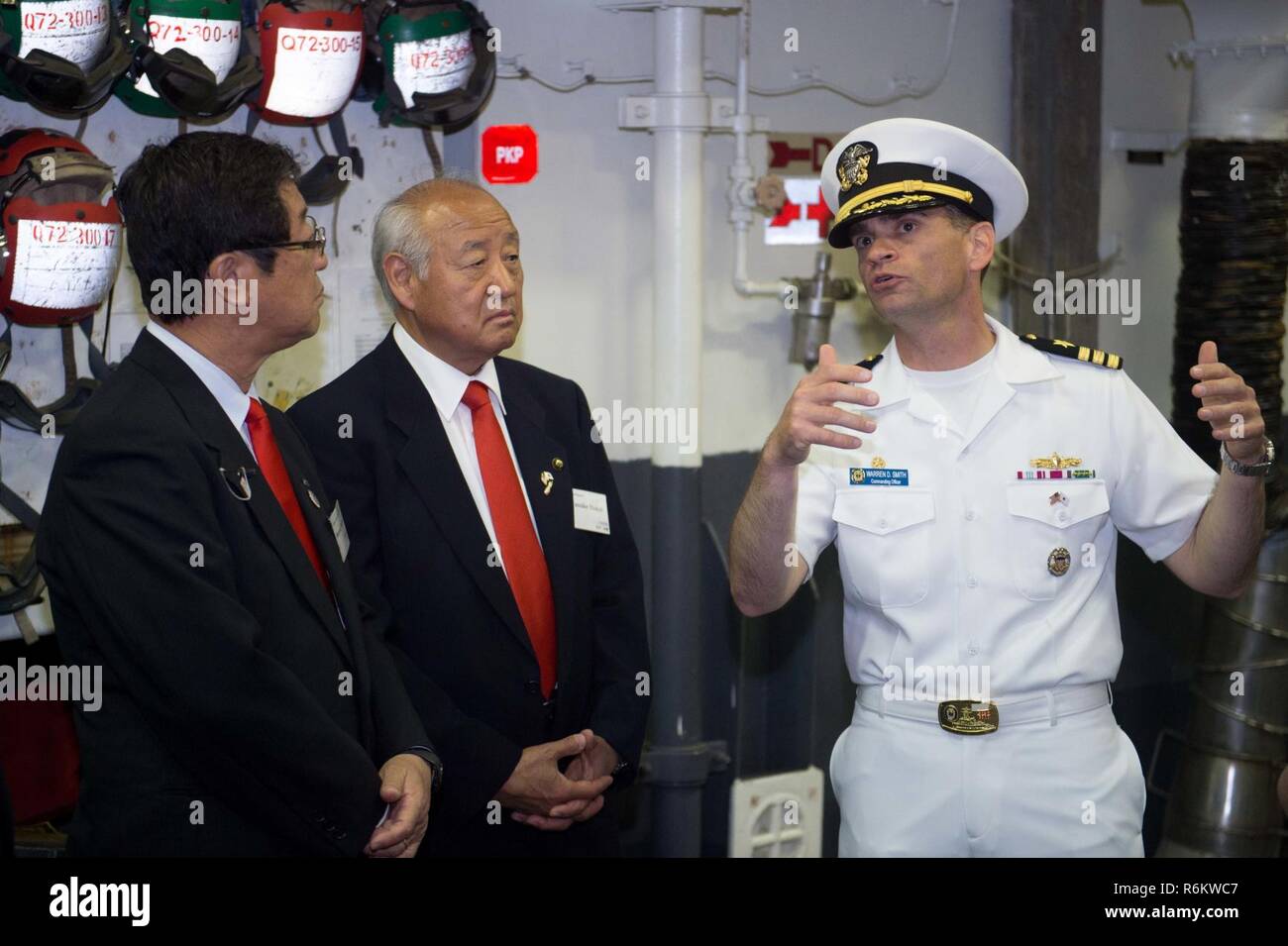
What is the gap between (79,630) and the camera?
185 cm

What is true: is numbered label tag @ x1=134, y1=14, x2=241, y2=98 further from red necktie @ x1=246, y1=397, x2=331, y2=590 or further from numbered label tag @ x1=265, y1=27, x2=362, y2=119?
red necktie @ x1=246, y1=397, x2=331, y2=590

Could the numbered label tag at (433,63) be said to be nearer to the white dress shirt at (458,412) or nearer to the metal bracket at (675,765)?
the white dress shirt at (458,412)

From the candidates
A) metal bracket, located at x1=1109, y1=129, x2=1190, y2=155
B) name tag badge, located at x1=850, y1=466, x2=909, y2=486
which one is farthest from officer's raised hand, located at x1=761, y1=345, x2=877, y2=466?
metal bracket, located at x1=1109, y1=129, x2=1190, y2=155

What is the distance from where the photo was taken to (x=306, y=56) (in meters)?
2.71

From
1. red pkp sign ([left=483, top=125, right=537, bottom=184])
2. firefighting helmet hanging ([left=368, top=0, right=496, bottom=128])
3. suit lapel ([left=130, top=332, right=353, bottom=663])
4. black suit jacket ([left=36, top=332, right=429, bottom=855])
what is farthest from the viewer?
red pkp sign ([left=483, top=125, right=537, bottom=184])

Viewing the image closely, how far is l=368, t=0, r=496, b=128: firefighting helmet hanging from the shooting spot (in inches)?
111

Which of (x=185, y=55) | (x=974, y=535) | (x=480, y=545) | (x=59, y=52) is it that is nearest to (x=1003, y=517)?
(x=974, y=535)

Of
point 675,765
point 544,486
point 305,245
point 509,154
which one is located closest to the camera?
point 305,245

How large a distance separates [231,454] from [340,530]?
1.03 feet

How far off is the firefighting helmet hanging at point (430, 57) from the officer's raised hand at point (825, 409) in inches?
54.2

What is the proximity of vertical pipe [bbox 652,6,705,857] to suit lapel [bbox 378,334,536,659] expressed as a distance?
1078mm

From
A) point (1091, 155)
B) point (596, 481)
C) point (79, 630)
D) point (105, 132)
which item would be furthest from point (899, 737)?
point (1091, 155)

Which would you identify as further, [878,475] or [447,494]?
[447,494]

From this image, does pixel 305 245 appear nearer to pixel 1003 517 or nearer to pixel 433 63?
pixel 433 63
